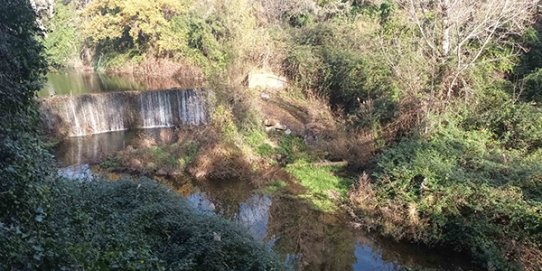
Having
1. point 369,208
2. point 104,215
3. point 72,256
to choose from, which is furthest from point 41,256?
point 369,208

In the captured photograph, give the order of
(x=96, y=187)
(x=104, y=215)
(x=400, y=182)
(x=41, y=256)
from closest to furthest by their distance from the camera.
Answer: (x=41, y=256), (x=104, y=215), (x=96, y=187), (x=400, y=182)

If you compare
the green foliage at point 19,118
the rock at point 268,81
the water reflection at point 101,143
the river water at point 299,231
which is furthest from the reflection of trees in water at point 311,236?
the rock at point 268,81

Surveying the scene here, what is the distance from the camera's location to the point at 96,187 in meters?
8.39

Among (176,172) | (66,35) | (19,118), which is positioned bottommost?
(176,172)

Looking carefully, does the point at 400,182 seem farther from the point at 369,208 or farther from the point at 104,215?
the point at 104,215

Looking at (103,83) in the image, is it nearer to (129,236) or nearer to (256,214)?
(256,214)

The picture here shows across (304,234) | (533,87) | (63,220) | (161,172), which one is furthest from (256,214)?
(533,87)

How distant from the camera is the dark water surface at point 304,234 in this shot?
9242 millimetres

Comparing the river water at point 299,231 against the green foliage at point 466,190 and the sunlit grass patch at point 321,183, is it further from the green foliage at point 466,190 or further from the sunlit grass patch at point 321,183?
the green foliage at point 466,190

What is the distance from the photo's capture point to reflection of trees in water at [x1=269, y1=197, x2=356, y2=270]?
9.38 meters

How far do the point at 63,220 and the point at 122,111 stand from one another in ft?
Answer: 49.2

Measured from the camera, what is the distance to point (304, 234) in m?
10.4

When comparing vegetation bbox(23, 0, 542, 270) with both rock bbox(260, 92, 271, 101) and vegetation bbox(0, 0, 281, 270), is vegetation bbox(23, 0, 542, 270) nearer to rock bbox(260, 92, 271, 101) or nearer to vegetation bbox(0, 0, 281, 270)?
vegetation bbox(0, 0, 281, 270)

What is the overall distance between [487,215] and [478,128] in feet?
13.3
